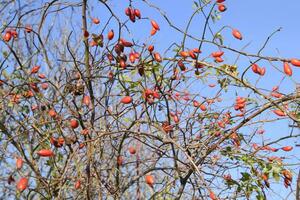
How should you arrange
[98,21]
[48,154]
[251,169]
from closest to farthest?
[48,154], [251,169], [98,21]

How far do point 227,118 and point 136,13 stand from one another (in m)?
0.77

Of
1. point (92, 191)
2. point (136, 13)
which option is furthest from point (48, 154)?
point (136, 13)

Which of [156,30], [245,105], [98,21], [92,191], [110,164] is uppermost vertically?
[98,21]

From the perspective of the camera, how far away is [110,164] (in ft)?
9.11

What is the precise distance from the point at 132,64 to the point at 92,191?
645 mm

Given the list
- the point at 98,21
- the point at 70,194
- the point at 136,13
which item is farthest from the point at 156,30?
the point at 70,194

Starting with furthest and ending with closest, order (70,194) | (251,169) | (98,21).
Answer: (70,194) → (98,21) → (251,169)

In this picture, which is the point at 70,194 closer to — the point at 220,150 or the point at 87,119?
the point at 87,119

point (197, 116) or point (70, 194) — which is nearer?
point (197, 116)

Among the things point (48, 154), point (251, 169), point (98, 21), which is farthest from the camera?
point (98, 21)

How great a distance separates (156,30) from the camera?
8.54 feet

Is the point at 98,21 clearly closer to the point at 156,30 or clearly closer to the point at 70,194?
the point at 156,30

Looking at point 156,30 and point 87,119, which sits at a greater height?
point 156,30

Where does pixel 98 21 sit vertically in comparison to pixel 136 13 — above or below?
above
